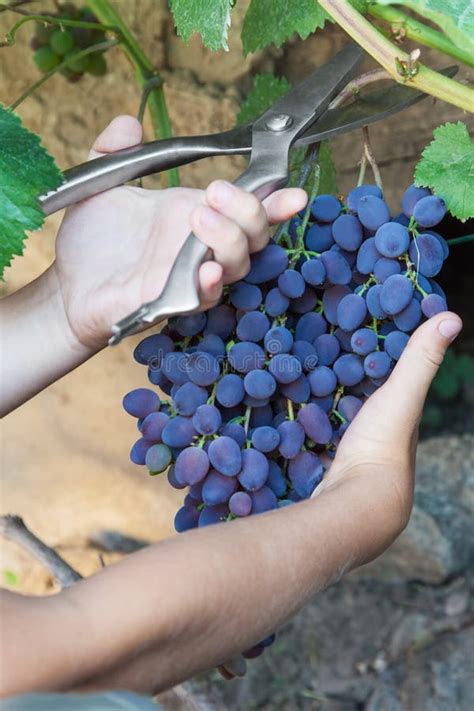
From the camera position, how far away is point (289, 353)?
60 centimetres

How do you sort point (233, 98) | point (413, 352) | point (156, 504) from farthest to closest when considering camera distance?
point (156, 504)
point (233, 98)
point (413, 352)

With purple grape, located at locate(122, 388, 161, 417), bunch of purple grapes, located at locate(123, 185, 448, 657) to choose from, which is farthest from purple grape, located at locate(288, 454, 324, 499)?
purple grape, located at locate(122, 388, 161, 417)

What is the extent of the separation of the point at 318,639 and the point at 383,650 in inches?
→ 3.9

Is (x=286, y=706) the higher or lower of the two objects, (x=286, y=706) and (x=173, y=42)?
the lower

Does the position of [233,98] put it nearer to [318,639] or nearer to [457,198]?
[457,198]

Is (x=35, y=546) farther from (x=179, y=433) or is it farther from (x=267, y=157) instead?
(x=267, y=157)

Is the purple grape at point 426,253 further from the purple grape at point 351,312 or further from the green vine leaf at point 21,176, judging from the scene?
the green vine leaf at point 21,176

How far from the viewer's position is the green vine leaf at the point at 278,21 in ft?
2.39

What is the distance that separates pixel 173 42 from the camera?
1.10 meters

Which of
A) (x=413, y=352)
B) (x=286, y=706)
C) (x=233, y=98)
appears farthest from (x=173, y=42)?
(x=286, y=706)

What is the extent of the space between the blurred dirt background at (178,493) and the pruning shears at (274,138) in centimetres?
41

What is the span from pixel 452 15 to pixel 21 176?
31 centimetres

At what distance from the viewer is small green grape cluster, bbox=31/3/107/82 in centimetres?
104


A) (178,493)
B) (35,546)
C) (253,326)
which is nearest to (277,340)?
(253,326)
